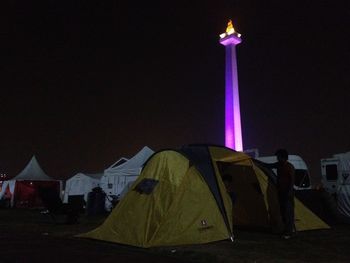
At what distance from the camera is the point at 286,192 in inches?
345

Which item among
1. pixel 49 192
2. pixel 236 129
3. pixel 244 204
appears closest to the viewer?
pixel 244 204

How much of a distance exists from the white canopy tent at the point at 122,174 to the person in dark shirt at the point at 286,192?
1314 cm

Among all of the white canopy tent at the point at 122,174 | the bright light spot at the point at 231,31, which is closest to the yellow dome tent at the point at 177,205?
the white canopy tent at the point at 122,174

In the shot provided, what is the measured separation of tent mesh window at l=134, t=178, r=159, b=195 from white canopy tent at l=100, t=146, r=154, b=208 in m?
12.9

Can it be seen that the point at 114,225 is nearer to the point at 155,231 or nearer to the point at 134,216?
the point at 134,216

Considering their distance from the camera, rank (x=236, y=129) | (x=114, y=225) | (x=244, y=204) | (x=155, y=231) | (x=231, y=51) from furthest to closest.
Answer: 1. (x=231, y=51)
2. (x=236, y=129)
3. (x=244, y=204)
4. (x=114, y=225)
5. (x=155, y=231)

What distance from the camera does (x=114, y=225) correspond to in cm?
837

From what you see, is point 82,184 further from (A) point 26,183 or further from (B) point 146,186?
(B) point 146,186

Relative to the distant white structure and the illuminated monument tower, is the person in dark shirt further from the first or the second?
the illuminated monument tower

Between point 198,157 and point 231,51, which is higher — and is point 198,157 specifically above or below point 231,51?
below

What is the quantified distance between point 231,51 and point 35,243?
202ft

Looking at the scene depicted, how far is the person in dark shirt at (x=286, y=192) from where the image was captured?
28.5 ft

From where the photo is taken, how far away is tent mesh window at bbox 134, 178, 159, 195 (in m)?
8.30

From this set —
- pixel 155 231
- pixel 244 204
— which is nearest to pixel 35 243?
pixel 155 231
